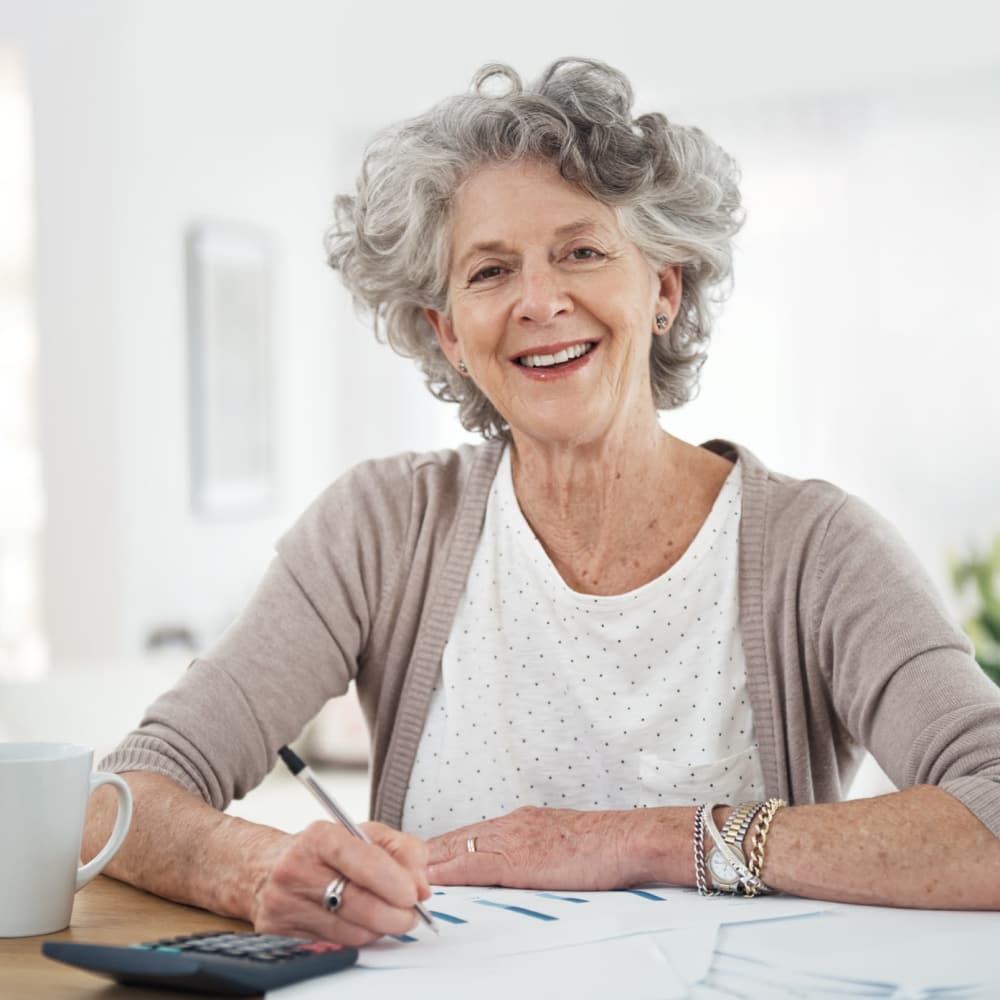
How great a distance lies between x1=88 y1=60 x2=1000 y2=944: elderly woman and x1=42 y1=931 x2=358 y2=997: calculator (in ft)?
1.33

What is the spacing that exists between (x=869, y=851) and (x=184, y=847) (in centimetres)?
55

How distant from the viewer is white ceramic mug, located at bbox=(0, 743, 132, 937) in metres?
0.98

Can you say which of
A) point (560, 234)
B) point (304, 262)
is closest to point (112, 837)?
point (560, 234)

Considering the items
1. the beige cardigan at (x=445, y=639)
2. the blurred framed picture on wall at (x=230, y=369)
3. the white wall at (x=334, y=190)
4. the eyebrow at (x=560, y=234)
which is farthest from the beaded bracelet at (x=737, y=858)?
the blurred framed picture on wall at (x=230, y=369)

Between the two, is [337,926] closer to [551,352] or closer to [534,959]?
[534,959]

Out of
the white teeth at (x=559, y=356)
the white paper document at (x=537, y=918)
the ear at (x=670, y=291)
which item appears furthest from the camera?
the ear at (x=670, y=291)

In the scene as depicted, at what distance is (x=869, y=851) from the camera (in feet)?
3.61

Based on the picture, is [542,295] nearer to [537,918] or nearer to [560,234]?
[560,234]

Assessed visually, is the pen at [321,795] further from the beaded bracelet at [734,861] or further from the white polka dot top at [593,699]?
the white polka dot top at [593,699]

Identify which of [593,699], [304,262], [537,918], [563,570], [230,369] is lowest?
[537,918]

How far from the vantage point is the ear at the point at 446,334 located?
170cm

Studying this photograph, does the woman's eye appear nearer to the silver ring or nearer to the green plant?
the silver ring

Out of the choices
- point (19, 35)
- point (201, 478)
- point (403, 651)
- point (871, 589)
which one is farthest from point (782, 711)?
point (19, 35)

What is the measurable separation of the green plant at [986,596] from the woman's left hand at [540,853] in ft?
9.99
